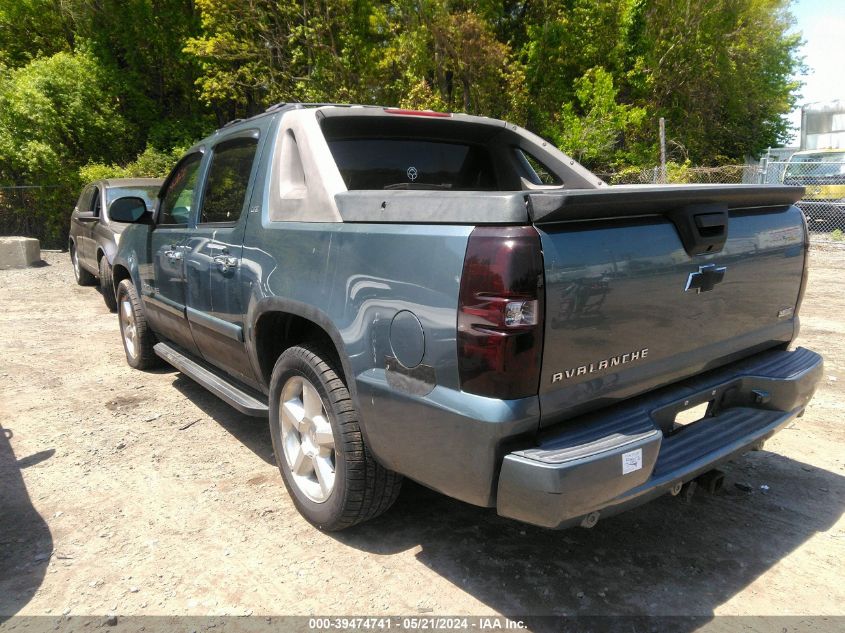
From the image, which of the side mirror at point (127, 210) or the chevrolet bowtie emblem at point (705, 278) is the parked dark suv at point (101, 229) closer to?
the side mirror at point (127, 210)

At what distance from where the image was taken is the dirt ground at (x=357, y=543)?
2559mm

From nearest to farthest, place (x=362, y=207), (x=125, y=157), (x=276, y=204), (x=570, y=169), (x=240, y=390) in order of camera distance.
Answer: (x=362, y=207)
(x=276, y=204)
(x=240, y=390)
(x=570, y=169)
(x=125, y=157)

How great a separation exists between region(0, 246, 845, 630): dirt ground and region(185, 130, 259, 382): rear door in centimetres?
74

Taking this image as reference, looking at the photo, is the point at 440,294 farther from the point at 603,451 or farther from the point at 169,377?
the point at 169,377

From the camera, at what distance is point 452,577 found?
270 cm

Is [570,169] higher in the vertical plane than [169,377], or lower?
higher

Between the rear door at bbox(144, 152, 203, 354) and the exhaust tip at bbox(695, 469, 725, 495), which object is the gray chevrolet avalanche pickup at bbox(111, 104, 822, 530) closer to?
the exhaust tip at bbox(695, 469, 725, 495)

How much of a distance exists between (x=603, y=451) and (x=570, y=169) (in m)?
2.51

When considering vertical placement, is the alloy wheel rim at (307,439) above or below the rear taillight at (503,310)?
below

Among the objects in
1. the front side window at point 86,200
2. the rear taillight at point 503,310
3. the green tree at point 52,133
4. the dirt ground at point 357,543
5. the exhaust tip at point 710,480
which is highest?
the green tree at point 52,133

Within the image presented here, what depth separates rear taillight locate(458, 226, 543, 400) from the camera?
2.00 meters

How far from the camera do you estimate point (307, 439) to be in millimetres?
3031

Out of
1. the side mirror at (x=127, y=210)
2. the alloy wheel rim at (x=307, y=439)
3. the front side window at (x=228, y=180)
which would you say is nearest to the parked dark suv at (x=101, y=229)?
the side mirror at (x=127, y=210)

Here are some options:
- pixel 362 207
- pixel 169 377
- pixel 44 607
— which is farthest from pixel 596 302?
pixel 169 377
